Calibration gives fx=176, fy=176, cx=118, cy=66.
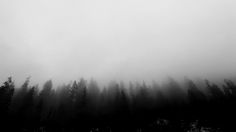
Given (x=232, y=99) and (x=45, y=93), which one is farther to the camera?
(x=232, y=99)

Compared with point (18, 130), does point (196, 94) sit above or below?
above

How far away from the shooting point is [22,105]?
6781 centimetres

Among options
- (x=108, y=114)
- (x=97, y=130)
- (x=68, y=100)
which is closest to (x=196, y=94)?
(x=108, y=114)

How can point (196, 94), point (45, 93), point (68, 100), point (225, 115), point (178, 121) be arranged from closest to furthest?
point (68, 100), point (45, 93), point (225, 115), point (196, 94), point (178, 121)

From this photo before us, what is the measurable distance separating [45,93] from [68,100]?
1516 cm

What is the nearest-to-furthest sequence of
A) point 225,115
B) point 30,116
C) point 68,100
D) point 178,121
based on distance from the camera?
point 30,116 < point 68,100 < point 225,115 < point 178,121

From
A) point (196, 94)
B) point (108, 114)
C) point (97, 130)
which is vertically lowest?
point (97, 130)

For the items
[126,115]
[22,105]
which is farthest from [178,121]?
[22,105]

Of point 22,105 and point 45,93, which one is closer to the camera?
point 22,105

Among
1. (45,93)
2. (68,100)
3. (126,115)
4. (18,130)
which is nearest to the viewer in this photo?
(18,130)

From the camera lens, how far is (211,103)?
4395 inches

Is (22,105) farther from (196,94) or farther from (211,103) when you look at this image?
(211,103)

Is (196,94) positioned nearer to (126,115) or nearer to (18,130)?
(126,115)

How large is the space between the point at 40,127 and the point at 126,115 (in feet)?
124
